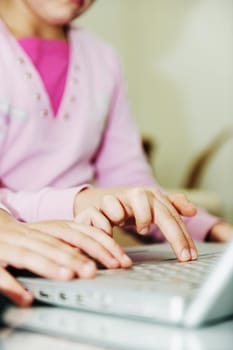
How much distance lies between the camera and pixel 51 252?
0.49m

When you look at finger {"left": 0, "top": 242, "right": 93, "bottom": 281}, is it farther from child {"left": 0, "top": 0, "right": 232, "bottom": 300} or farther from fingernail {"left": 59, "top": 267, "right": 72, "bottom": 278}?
child {"left": 0, "top": 0, "right": 232, "bottom": 300}

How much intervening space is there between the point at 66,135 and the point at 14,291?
1.47 ft

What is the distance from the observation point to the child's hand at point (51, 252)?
0.47 metres

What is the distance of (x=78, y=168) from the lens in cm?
93

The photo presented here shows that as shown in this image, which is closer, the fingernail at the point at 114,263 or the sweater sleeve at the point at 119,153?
the fingernail at the point at 114,263

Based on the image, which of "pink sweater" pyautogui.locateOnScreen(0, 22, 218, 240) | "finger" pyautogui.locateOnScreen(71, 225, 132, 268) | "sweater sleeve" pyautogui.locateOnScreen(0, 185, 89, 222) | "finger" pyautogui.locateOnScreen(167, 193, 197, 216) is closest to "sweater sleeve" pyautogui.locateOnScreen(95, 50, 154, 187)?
"pink sweater" pyautogui.locateOnScreen(0, 22, 218, 240)

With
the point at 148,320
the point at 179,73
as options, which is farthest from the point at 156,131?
the point at 148,320

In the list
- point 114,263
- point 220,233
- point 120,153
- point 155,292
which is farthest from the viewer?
point 120,153

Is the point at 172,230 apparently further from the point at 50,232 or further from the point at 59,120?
the point at 59,120

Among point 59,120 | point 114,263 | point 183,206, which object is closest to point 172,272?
point 114,263

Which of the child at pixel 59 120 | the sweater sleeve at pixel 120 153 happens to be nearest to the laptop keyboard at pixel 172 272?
the child at pixel 59 120

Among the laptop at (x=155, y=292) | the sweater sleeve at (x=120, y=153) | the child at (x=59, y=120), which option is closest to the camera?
the laptop at (x=155, y=292)

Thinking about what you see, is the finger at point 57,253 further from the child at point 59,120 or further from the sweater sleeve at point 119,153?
the sweater sleeve at point 119,153

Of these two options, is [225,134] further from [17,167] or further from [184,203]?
[184,203]
